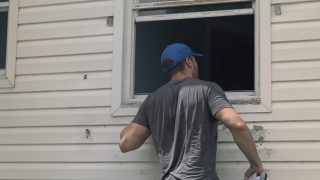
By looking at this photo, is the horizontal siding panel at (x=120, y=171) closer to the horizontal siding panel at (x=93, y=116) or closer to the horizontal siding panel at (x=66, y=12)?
the horizontal siding panel at (x=93, y=116)

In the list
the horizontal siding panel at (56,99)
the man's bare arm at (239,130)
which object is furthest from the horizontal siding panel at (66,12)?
the man's bare arm at (239,130)

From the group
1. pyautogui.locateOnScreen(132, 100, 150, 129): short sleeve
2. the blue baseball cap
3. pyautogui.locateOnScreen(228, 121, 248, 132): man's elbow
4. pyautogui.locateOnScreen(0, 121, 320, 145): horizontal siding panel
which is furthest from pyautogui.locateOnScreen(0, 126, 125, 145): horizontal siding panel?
pyautogui.locateOnScreen(228, 121, 248, 132): man's elbow

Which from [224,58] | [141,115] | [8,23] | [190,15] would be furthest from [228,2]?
[8,23]

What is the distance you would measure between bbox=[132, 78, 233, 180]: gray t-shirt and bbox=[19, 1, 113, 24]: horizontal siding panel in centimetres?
125

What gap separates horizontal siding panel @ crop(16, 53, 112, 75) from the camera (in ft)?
11.1

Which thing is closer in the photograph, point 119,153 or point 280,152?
point 280,152

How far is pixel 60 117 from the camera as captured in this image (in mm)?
3441

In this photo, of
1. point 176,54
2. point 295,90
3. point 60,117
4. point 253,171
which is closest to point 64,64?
point 60,117

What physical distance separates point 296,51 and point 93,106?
1880 millimetres

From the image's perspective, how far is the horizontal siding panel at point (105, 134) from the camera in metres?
2.85

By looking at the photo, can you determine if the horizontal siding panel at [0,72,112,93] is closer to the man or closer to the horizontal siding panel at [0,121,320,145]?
the horizontal siding panel at [0,121,320,145]

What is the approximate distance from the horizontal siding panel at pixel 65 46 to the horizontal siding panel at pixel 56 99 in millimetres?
400

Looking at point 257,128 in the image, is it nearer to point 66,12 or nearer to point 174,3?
point 174,3

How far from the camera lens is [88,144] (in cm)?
334
